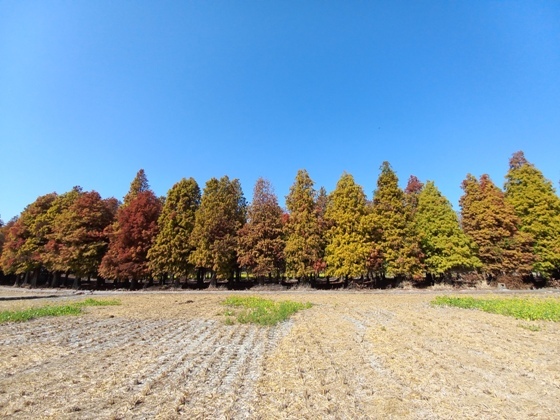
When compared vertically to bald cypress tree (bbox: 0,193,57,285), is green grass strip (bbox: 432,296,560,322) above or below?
below

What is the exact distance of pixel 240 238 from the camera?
39.8m

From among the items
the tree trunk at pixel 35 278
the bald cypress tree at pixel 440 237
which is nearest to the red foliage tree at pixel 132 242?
the tree trunk at pixel 35 278

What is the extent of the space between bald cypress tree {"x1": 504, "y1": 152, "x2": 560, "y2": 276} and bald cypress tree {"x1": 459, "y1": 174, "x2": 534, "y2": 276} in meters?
1.46

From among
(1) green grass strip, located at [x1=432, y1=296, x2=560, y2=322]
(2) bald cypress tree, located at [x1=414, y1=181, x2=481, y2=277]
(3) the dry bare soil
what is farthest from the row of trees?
(3) the dry bare soil

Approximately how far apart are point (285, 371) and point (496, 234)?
38139 millimetres

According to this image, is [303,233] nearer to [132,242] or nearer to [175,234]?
[175,234]

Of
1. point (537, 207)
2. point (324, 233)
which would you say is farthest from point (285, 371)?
point (537, 207)

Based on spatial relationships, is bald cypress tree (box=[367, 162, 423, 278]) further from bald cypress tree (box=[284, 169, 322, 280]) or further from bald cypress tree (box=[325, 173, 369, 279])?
bald cypress tree (box=[284, 169, 322, 280])

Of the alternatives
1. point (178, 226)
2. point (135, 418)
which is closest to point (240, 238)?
point (178, 226)

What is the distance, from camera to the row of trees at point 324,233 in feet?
118

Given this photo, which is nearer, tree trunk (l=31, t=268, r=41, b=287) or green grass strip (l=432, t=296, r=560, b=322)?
green grass strip (l=432, t=296, r=560, b=322)

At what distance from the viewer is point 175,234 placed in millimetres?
40875

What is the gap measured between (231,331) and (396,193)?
33431mm

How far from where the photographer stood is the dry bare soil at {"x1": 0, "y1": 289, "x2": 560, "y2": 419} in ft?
16.6
